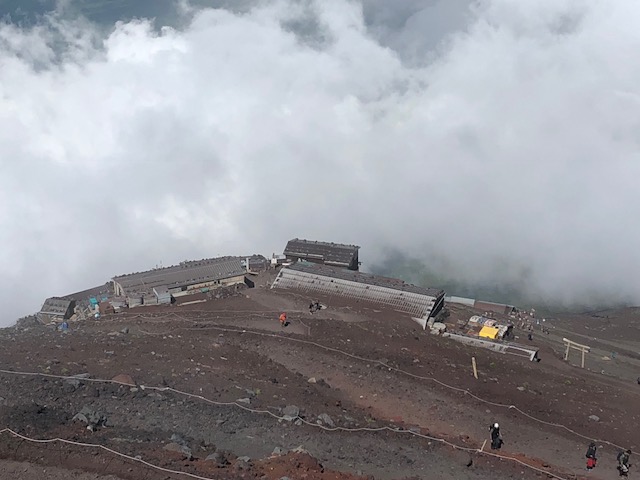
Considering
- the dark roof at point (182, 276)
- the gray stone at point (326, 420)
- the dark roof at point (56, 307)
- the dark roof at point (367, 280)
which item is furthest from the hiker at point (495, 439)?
the dark roof at point (56, 307)

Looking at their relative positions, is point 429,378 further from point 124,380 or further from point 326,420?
point 124,380

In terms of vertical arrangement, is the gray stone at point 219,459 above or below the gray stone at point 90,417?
below

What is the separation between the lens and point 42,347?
29.0m

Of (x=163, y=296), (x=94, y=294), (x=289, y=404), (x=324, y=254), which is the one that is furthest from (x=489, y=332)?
(x=94, y=294)

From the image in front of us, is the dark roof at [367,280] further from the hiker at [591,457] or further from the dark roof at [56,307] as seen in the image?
the hiker at [591,457]

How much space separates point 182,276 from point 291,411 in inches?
1198

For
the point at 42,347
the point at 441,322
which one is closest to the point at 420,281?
the point at 441,322

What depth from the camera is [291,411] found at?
76.6 feet

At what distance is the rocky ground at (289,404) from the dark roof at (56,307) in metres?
10.2

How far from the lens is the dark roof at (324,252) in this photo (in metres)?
59.2

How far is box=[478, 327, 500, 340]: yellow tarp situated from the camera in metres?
42.4

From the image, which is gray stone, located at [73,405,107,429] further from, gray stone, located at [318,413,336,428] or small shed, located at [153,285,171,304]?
small shed, located at [153,285,171,304]

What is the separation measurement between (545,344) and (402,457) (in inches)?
1182

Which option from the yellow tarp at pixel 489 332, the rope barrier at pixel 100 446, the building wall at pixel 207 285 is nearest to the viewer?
the rope barrier at pixel 100 446
